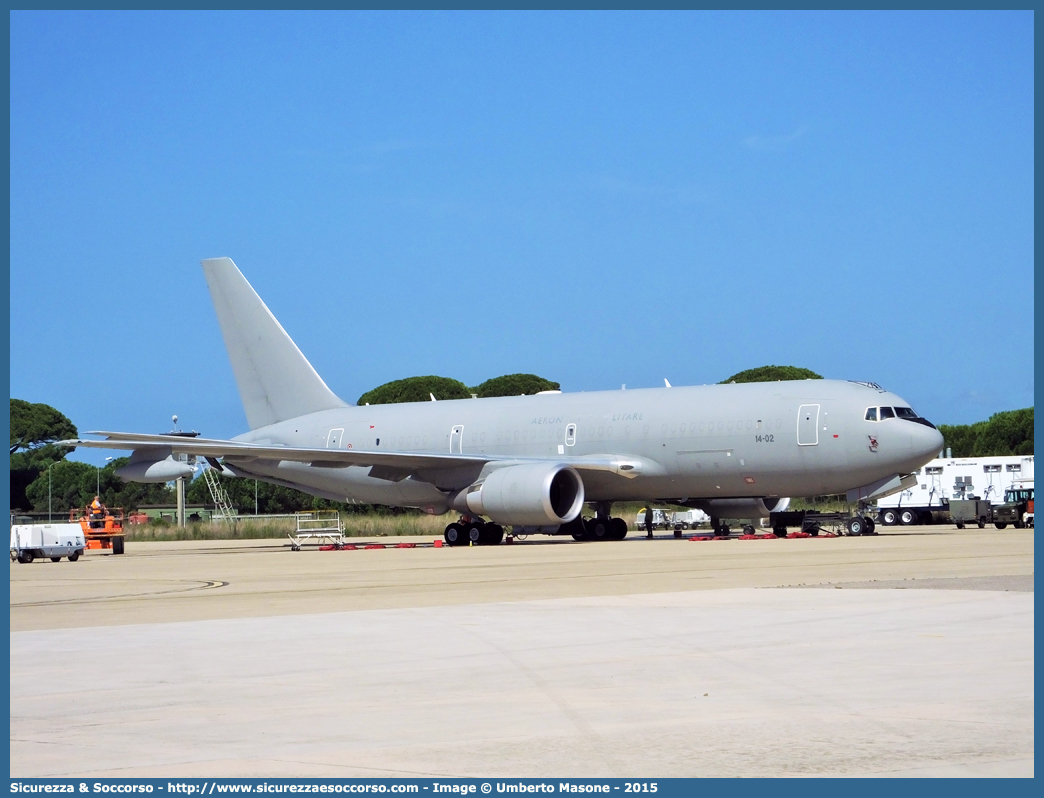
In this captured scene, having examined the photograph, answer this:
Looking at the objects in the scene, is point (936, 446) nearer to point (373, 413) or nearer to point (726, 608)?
point (373, 413)

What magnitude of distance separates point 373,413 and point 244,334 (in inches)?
202

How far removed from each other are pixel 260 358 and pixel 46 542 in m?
14.0

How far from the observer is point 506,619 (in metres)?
13.0

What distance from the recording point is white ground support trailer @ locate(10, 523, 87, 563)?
30.6m

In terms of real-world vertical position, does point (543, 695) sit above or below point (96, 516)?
above

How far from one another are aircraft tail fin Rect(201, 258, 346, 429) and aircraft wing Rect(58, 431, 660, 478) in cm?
633

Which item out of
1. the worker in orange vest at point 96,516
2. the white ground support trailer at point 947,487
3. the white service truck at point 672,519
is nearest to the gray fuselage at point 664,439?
the worker in orange vest at point 96,516

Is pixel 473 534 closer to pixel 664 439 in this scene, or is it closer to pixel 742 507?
pixel 664 439

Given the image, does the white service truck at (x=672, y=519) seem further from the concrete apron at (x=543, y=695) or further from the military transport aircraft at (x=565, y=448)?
the concrete apron at (x=543, y=695)

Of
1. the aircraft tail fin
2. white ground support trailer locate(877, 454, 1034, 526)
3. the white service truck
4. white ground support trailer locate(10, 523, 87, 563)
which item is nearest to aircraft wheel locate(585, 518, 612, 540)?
the aircraft tail fin

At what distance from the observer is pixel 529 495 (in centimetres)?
3400

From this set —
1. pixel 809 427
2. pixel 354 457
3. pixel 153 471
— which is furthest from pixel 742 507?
pixel 153 471

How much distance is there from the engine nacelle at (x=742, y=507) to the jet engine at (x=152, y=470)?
14.5 metres

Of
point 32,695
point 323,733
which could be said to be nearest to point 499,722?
point 323,733
